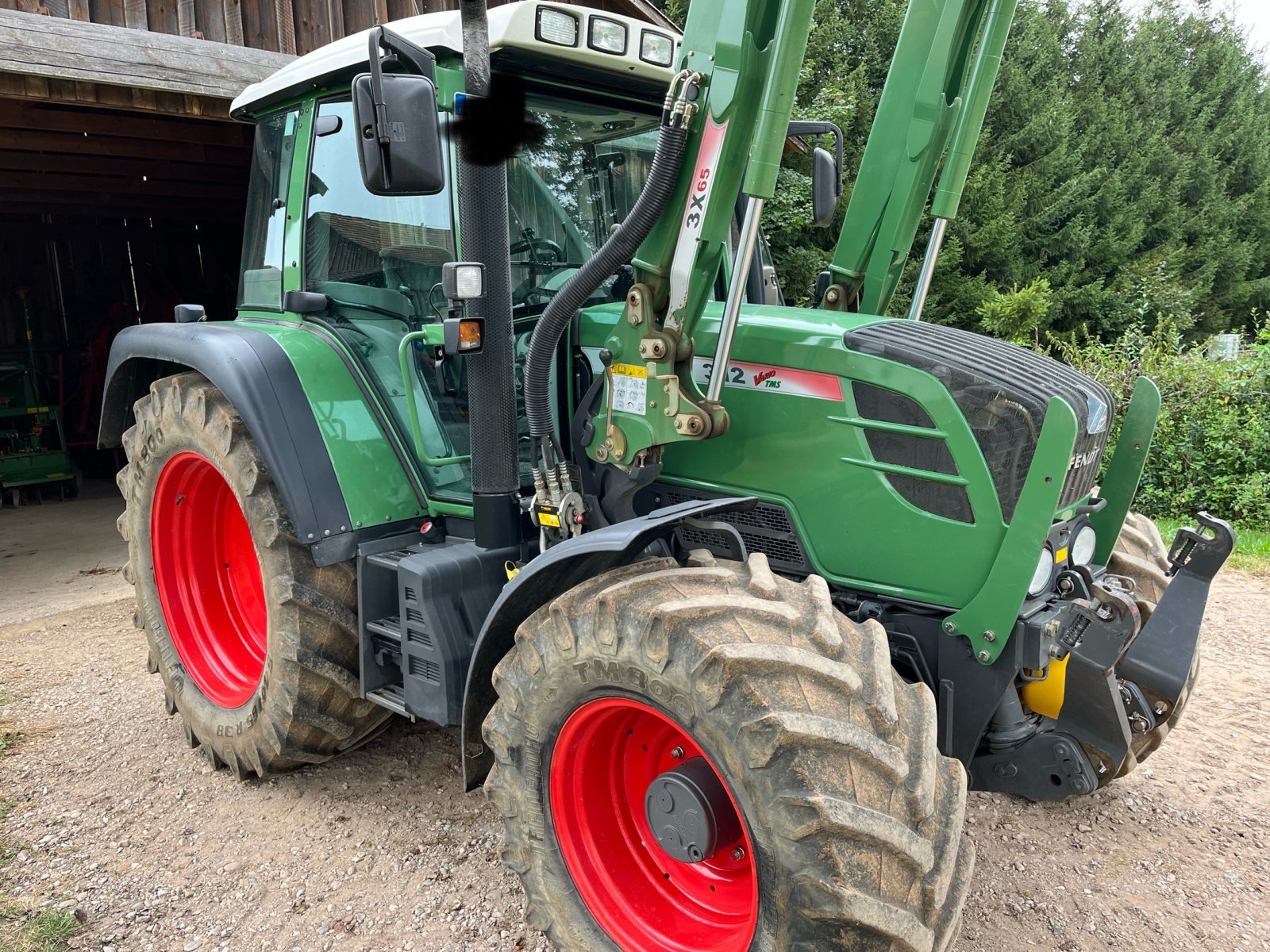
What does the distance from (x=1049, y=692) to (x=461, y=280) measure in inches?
73.4

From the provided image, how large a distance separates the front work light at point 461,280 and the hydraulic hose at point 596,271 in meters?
0.20

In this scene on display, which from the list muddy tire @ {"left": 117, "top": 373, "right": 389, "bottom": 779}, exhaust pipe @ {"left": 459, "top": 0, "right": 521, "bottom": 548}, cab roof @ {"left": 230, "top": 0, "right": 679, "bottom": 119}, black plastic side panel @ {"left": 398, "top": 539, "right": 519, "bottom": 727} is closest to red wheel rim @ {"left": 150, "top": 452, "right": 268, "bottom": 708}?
muddy tire @ {"left": 117, "top": 373, "right": 389, "bottom": 779}

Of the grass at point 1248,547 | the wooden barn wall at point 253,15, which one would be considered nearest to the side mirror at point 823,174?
the wooden barn wall at point 253,15

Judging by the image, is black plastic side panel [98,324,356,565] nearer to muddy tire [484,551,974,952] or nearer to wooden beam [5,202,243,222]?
muddy tire [484,551,974,952]

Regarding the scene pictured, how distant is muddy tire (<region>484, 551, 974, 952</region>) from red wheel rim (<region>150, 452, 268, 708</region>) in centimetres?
182

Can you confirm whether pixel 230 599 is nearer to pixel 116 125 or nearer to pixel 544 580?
pixel 544 580

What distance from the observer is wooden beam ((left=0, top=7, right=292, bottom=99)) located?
188 inches

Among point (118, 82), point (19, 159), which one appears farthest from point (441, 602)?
point (19, 159)

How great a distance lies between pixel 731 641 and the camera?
6.45ft

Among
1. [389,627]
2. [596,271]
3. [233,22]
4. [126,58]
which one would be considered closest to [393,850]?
→ [389,627]

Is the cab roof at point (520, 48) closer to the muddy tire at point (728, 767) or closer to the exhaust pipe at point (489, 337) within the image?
the exhaust pipe at point (489, 337)

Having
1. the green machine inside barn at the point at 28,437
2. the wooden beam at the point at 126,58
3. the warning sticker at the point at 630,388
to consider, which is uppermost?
the wooden beam at the point at 126,58

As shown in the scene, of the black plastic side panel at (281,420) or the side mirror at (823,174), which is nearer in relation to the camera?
the black plastic side panel at (281,420)

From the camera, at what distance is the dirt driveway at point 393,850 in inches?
104
